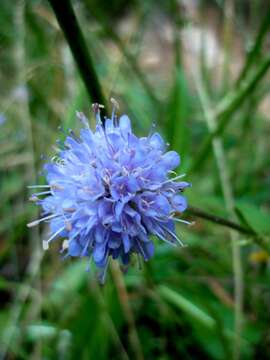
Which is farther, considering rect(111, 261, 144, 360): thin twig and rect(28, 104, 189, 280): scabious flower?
rect(111, 261, 144, 360): thin twig

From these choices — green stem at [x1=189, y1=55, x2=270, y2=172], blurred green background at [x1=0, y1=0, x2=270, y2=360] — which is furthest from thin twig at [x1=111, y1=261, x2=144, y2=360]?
green stem at [x1=189, y1=55, x2=270, y2=172]

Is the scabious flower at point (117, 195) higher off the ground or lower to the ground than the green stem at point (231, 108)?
lower

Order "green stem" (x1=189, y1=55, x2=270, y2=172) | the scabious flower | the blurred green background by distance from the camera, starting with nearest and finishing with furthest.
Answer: the scabious flower < "green stem" (x1=189, y1=55, x2=270, y2=172) < the blurred green background

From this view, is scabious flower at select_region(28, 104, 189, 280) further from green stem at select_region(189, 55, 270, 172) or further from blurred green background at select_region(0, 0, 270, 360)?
green stem at select_region(189, 55, 270, 172)

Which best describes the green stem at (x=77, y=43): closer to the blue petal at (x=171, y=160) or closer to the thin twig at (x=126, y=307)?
the blue petal at (x=171, y=160)

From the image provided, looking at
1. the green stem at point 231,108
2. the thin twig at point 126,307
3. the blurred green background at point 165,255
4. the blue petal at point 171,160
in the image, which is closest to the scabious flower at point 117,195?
the blue petal at point 171,160

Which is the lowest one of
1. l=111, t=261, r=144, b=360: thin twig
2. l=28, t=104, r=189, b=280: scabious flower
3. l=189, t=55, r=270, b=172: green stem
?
l=111, t=261, r=144, b=360: thin twig

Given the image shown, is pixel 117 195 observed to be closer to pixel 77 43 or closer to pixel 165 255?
pixel 77 43
